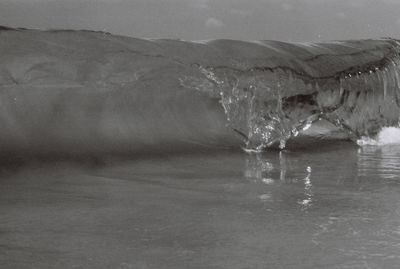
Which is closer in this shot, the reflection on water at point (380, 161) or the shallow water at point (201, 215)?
the shallow water at point (201, 215)

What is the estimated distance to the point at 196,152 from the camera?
4230 mm

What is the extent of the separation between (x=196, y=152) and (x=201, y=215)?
5.75 feet

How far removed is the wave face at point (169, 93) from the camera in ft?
14.6

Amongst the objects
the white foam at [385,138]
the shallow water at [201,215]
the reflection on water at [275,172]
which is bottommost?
the shallow water at [201,215]

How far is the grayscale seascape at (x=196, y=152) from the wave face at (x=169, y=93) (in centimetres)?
1

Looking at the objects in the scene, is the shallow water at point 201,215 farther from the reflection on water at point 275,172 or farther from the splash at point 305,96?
the splash at point 305,96

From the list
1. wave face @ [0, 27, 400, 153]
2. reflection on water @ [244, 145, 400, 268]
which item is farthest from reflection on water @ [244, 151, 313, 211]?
wave face @ [0, 27, 400, 153]

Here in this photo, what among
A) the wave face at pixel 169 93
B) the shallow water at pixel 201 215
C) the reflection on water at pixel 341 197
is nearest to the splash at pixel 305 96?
the wave face at pixel 169 93

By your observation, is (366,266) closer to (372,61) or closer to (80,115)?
(80,115)

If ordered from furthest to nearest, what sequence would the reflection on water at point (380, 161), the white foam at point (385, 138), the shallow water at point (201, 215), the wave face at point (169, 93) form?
the white foam at point (385, 138) → the wave face at point (169, 93) → the reflection on water at point (380, 161) → the shallow water at point (201, 215)

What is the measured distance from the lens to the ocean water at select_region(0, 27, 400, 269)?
2092 mm

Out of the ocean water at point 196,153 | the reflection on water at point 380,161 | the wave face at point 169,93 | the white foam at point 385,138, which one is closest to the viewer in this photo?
the ocean water at point 196,153

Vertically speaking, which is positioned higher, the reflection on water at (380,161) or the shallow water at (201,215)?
the reflection on water at (380,161)

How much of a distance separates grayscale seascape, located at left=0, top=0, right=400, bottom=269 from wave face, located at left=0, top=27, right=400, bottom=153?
0.01 m
